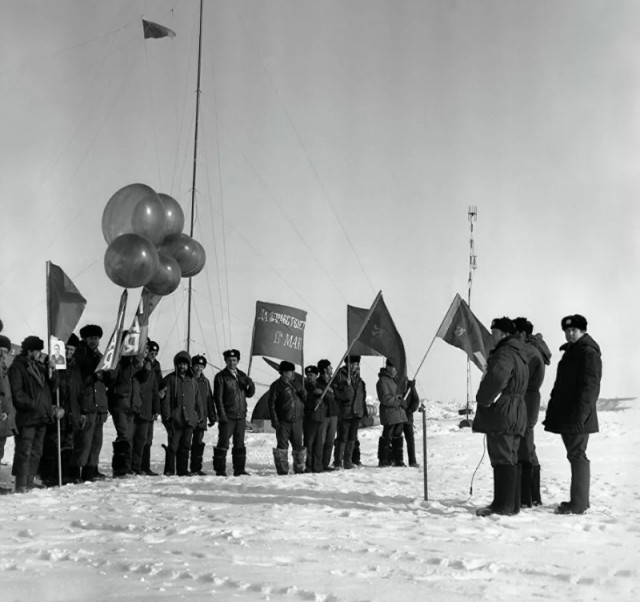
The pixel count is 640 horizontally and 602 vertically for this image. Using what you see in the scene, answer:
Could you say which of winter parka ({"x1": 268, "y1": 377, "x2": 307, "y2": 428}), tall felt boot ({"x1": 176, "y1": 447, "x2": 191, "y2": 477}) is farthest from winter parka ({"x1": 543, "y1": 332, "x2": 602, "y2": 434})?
tall felt boot ({"x1": 176, "y1": 447, "x2": 191, "y2": 477})

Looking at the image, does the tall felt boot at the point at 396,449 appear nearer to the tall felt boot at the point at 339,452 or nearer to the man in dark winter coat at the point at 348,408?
the man in dark winter coat at the point at 348,408

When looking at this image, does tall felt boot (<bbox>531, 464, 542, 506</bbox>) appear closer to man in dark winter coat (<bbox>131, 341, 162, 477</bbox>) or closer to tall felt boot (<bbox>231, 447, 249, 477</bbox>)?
tall felt boot (<bbox>231, 447, 249, 477</bbox>)

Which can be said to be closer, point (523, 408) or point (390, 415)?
point (523, 408)

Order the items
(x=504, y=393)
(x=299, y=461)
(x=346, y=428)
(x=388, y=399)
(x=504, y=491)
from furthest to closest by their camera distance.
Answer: (x=388, y=399) → (x=346, y=428) → (x=299, y=461) → (x=504, y=393) → (x=504, y=491)

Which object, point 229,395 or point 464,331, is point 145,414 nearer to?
point 229,395

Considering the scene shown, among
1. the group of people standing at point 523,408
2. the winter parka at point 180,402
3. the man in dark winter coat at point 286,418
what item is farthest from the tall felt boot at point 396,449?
the group of people standing at point 523,408

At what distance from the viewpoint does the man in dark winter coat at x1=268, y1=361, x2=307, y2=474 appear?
468 inches

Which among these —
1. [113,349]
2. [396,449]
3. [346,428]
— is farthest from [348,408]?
[113,349]

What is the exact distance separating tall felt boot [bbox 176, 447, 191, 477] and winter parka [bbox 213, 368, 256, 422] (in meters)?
0.67

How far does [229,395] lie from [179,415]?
0.75m

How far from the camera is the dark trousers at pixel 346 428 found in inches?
527

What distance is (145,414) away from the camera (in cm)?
1132

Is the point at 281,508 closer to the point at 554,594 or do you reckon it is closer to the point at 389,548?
the point at 389,548

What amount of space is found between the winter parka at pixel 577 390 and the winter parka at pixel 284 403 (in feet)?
16.1
